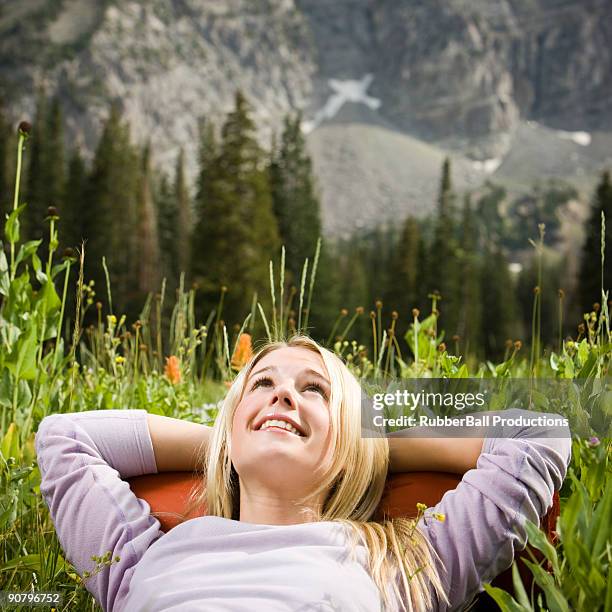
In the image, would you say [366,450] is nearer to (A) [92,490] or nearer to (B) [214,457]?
(B) [214,457]

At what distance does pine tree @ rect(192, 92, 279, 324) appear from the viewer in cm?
3519

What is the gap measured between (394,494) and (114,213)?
54115 millimetres

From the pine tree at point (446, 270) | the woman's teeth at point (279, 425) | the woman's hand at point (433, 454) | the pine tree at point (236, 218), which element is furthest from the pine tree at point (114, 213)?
the woman's teeth at point (279, 425)

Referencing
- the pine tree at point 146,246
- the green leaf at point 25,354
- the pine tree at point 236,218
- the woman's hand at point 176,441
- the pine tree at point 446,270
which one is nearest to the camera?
the woman's hand at point 176,441

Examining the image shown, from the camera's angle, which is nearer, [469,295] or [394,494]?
[394,494]

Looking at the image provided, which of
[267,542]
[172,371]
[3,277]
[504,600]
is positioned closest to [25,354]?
[3,277]

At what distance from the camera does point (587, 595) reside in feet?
6.41

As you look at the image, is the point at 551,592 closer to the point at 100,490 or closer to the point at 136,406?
the point at 100,490

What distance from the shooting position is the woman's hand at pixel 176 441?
291cm

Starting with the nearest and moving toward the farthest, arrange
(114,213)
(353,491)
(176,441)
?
(353,491) → (176,441) → (114,213)

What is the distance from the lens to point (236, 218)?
3600 centimetres

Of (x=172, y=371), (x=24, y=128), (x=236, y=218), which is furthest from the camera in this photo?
(x=236, y=218)

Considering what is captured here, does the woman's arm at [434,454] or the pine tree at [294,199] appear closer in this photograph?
the woman's arm at [434,454]

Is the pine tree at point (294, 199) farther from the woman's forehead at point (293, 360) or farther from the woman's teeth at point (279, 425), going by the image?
the woman's teeth at point (279, 425)
